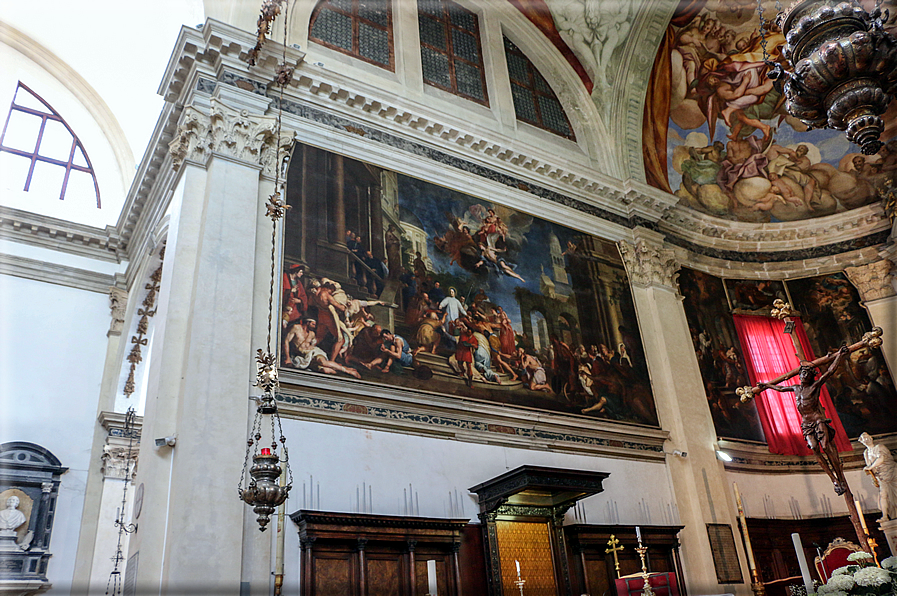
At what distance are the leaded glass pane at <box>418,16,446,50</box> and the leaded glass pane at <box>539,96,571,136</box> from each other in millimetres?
2448

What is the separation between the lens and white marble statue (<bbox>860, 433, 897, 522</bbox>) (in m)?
11.4

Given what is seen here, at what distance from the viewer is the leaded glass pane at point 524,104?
13.9m

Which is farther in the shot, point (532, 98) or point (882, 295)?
point (882, 295)

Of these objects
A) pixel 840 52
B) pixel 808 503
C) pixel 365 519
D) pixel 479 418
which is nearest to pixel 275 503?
pixel 365 519

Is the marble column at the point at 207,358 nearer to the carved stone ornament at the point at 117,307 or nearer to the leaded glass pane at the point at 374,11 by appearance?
the leaded glass pane at the point at 374,11

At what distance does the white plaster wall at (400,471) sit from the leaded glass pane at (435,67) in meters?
A: 6.83

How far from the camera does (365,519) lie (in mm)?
7820

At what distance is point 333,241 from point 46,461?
6.40 m

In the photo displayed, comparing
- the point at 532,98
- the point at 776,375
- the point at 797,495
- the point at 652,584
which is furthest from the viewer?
the point at 776,375

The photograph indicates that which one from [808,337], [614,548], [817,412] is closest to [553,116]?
[808,337]

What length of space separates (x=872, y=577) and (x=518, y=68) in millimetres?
11917

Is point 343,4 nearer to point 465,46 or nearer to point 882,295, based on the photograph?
point 465,46

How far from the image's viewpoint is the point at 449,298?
10570mm

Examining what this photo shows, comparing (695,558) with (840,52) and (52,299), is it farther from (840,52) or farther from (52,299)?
(52,299)
